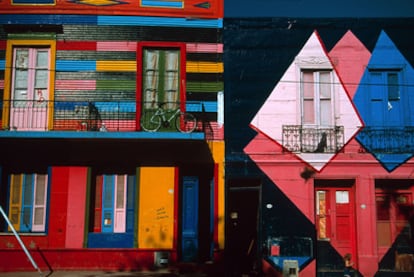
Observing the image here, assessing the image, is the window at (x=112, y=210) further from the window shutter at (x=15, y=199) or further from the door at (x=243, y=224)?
the door at (x=243, y=224)

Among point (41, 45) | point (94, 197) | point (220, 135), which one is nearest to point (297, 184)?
point (220, 135)

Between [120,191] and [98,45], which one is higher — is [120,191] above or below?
below

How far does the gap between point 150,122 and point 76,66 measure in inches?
111

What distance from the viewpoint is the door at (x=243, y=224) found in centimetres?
1340

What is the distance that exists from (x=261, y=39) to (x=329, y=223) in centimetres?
593

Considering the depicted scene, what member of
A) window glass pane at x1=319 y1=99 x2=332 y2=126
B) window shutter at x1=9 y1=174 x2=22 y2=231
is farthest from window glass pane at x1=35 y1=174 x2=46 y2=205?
window glass pane at x1=319 y1=99 x2=332 y2=126

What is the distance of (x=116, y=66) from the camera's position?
1341 cm

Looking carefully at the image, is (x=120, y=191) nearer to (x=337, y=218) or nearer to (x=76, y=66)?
(x=76, y=66)

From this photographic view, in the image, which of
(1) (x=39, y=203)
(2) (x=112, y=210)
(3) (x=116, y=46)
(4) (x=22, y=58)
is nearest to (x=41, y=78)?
(4) (x=22, y=58)

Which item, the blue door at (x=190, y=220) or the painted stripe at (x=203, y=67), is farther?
the painted stripe at (x=203, y=67)

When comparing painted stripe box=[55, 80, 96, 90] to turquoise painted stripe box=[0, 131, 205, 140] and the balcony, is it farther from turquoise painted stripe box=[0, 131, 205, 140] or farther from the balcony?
turquoise painted stripe box=[0, 131, 205, 140]

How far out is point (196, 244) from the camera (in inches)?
510

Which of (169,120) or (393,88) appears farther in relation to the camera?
(393,88)

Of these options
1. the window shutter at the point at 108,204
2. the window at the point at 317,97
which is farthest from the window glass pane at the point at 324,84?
the window shutter at the point at 108,204
